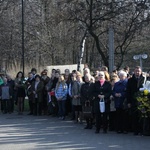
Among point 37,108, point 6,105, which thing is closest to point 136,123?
point 37,108

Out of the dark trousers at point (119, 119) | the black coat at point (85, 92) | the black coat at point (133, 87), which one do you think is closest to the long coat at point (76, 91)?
the black coat at point (85, 92)

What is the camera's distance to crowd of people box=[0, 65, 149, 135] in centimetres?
1148

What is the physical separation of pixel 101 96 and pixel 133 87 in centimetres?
97

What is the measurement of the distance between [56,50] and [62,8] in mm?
11978

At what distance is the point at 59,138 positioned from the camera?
1091cm

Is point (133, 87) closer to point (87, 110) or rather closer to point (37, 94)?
point (87, 110)

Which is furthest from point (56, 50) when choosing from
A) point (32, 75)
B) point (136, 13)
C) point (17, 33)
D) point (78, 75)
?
point (78, 75)

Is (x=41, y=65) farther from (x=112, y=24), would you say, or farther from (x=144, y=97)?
(x=144, y=97)

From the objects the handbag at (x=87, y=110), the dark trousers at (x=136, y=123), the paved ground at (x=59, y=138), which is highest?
the handbag at (x=87, y=110)

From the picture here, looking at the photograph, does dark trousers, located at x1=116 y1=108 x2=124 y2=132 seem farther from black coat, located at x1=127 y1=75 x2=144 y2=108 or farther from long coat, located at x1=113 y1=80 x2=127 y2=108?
black coat, located at x1=127 y1=75 x2=144 y2=108

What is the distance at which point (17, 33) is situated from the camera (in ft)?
133

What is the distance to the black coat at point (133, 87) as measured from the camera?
11281mm

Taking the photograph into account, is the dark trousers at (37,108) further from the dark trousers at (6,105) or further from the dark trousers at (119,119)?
the dark trousers at (119,119)

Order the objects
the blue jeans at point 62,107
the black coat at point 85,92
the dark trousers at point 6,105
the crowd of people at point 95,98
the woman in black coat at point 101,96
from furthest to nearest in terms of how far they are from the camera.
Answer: the dark trousers at point 6,105 → the blue jeans at point 62,107 → the black coat at point 85,92 → the woman in black coat at point 101,96 → the crowd of people at point 95,98
